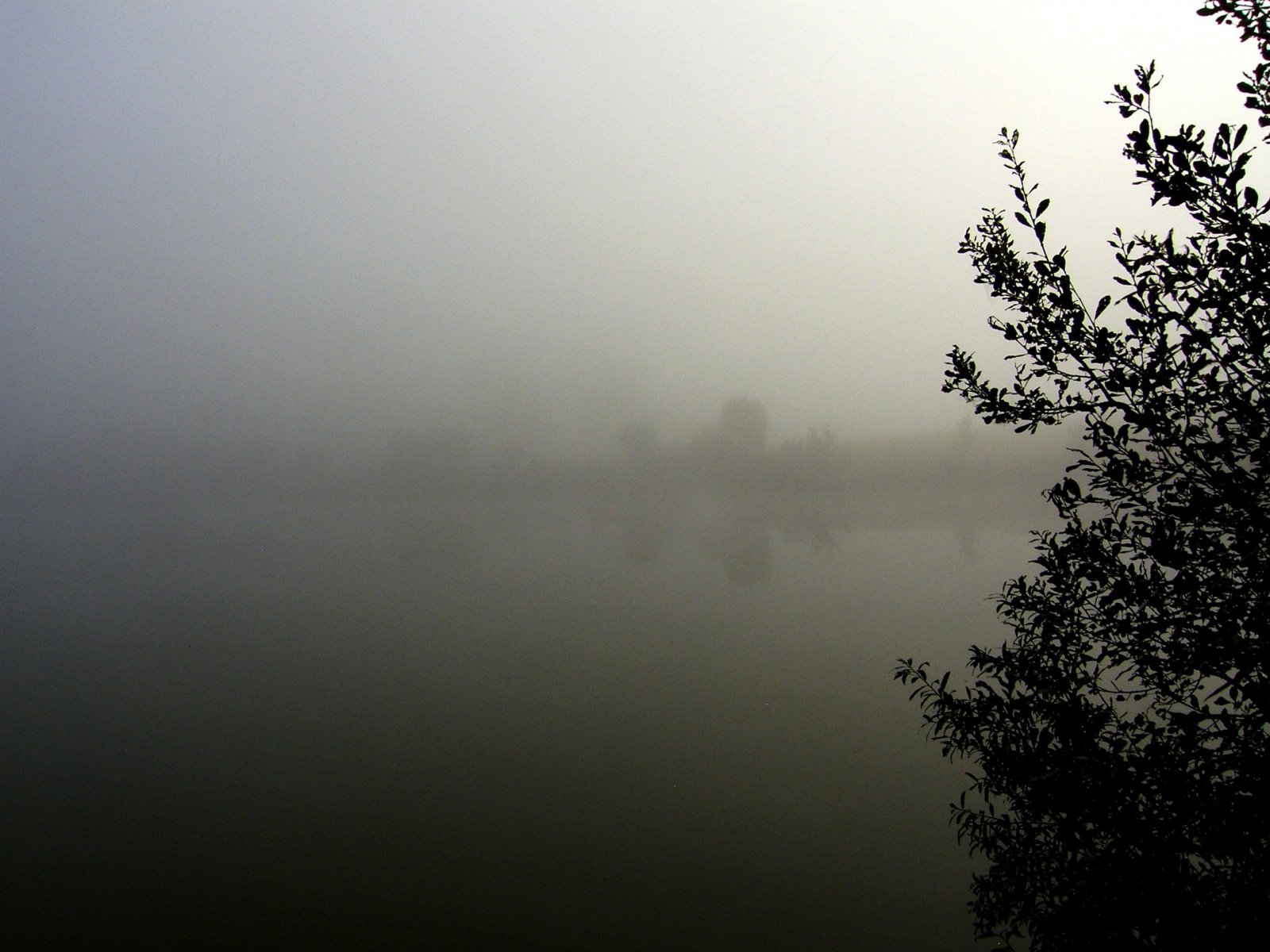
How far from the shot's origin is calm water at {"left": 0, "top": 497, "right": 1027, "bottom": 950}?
5.68 meters

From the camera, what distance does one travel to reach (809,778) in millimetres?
7766

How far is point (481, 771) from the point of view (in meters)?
8.02

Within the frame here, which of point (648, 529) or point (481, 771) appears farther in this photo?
point (648, 529)

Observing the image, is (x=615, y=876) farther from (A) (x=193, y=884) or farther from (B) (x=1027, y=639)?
(B) (x=1027, y=639)

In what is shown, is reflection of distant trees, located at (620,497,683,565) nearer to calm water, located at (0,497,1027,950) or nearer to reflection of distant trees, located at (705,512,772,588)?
reflection of distant trees, located at (705,512,772,588)

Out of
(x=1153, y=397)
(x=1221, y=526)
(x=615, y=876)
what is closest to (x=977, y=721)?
(x=1221, y=526)

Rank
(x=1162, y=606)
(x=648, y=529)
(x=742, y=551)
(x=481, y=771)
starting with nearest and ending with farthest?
(x=1162, y=606) < (x=481, y=771) < (x=742, y=551) < (x=648, y=529)

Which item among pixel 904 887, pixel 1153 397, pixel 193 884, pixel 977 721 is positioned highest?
pixel 1153 397

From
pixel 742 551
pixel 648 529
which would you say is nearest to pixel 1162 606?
pixel 742 551

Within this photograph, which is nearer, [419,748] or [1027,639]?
[1027,639]

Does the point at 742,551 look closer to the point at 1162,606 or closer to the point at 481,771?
the point at 481,771

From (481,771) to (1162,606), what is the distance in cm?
670

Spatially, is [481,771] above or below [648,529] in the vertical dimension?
below

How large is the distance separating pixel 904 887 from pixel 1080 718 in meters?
3.75
